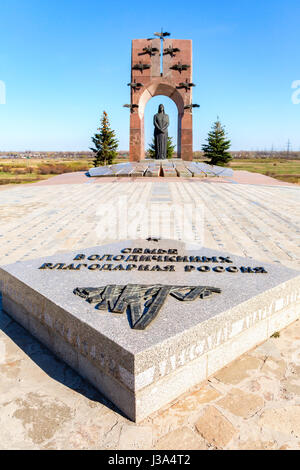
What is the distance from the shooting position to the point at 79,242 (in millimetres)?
6066

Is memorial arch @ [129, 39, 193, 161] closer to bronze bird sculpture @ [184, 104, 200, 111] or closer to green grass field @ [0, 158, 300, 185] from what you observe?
bronze bird sculpture @ [184, 104, 200, 111]

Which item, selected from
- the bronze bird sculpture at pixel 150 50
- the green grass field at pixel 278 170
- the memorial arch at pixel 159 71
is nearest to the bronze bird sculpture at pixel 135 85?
the memorial arch at pixel 159 71

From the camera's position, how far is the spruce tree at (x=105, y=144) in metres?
36.8

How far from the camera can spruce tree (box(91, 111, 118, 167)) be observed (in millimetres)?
36844

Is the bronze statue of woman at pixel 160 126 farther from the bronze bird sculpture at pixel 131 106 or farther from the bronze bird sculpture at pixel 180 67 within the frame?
the bronze bird sculpture at pixel 180 67

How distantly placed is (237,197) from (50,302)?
9036 millimetres

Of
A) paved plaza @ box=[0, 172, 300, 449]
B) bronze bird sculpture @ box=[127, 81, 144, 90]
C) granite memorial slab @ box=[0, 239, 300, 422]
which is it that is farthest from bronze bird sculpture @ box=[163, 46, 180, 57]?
granite memorial slab @ box=[0, 239, 300, 422]

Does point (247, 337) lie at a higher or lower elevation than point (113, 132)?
lower

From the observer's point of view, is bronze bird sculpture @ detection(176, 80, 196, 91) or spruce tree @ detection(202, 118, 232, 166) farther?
spruce tree @ detection(202, 118, 232, 166)

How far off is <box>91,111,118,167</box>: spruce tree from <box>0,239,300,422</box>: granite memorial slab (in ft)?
112

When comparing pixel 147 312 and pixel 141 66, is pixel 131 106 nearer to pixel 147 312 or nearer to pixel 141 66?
pixel 141 66

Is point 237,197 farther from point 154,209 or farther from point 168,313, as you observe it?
point 168,313

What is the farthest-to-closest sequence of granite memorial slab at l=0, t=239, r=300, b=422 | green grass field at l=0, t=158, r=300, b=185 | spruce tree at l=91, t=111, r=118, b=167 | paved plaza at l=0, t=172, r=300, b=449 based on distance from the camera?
spruce tree at l=91, t=111, r=118, b=167 < green grass field at l=0, t=158, r=300, b=185 < granite memorial slab at l=0, t=239, r=300, b=422 < paved plaza at l=0, t=172, r=300, b=449
